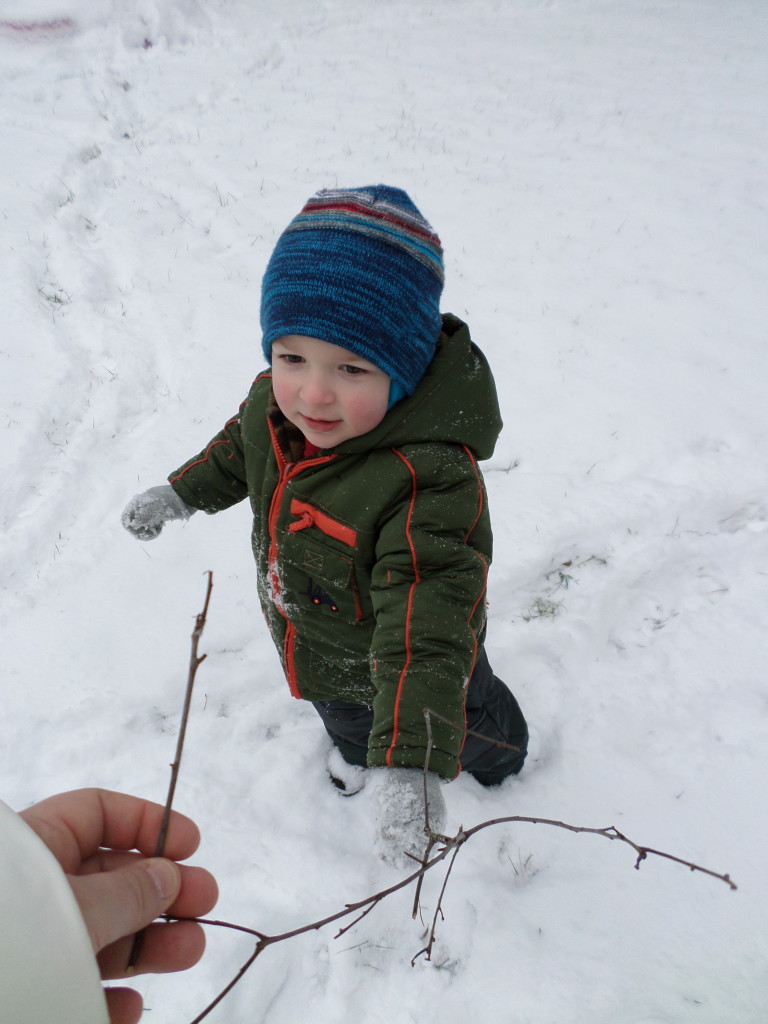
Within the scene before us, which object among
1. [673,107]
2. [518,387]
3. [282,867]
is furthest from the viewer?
[673,107]

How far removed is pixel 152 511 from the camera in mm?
2277

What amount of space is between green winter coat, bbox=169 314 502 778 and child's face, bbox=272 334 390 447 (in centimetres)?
6

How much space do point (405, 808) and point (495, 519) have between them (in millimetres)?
2073

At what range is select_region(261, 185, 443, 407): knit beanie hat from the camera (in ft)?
5.13

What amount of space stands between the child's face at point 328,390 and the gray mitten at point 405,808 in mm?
885

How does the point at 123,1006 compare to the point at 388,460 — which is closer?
the point at 123,1006

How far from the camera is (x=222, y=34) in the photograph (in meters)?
9.20

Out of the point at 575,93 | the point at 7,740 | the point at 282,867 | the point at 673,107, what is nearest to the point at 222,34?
the point at 575,93

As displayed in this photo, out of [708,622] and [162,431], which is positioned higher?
[162,431]

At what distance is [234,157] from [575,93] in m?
4.62

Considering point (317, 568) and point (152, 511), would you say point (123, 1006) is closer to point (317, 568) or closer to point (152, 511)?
point (317, 568)

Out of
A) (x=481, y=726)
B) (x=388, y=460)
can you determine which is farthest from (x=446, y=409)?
(x=481, y=726)

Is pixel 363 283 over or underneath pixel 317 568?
over

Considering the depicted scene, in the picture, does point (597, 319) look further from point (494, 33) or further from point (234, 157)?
point (494, 33)
